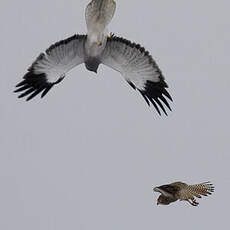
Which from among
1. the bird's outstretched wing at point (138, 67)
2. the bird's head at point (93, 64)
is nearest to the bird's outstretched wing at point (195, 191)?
the bird's outstretched wing at point (138, 67)

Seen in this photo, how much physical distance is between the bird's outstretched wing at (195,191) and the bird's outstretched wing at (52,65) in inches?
64.8

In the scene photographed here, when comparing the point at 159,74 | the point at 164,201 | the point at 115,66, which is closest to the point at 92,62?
the point at 115,66

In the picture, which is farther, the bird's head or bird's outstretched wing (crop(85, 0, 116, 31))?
the bird's head

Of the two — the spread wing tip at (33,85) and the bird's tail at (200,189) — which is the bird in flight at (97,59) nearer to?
the spread wing tip at (33,85)

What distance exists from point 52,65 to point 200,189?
1919mm

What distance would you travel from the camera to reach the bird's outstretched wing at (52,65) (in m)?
7.12

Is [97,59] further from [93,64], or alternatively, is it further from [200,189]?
[200,189]

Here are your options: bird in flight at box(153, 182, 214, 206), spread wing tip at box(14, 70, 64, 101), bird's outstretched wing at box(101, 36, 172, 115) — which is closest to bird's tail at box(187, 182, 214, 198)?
bird in flight at box(153, 182, 214, 206)

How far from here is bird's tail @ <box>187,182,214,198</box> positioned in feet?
22.0

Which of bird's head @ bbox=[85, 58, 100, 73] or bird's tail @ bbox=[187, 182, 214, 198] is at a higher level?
bird's head @ bbox=[85, 58, 100, 73]


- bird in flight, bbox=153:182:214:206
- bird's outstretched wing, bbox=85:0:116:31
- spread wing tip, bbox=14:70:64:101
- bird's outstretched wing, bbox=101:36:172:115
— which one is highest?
bird's outstretched wing, bbox=85:0:116:31

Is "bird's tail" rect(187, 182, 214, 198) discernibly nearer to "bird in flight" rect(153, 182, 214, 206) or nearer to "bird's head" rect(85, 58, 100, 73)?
"bird in flight" rect(153, 182, 214, 206)

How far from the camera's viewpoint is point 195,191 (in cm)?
675

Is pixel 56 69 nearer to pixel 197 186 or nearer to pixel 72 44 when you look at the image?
pixel 72 44
